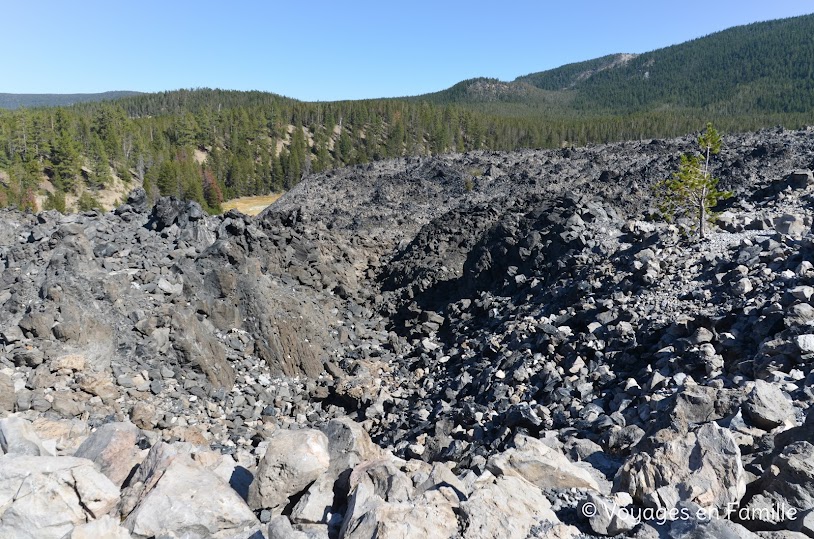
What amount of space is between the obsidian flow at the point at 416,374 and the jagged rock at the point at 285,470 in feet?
0.10

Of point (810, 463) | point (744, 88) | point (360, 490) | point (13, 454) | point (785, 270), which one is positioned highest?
point (744, 88)

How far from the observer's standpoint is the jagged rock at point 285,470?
7.18 meters

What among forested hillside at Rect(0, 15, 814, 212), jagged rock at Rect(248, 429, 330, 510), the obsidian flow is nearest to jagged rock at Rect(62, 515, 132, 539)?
the obsidian flow

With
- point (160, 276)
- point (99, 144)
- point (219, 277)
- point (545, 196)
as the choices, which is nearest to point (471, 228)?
point (545, 196)

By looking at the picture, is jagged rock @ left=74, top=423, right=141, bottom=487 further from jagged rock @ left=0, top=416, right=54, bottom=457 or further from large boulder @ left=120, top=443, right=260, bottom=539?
large boulder @ left=120, top=443, right=260, bottom=539


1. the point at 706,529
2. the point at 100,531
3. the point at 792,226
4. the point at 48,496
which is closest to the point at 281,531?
the point at 100,531

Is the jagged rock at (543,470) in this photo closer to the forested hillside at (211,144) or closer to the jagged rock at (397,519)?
the jagged rock at (397,519)

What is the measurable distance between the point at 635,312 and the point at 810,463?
928 cm

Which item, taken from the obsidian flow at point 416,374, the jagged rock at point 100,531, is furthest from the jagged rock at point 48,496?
the jagged rock at point 100,531

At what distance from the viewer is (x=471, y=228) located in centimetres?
3188

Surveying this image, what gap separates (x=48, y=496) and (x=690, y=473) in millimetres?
8471

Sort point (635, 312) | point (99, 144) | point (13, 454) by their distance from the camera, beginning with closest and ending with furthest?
1. point (13, 454)
2. point (635, 312)
3. point (99, 144)

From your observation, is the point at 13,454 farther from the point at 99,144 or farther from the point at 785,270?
the point at 99,144

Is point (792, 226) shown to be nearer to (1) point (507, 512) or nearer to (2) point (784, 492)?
(2) point (784, 492)
